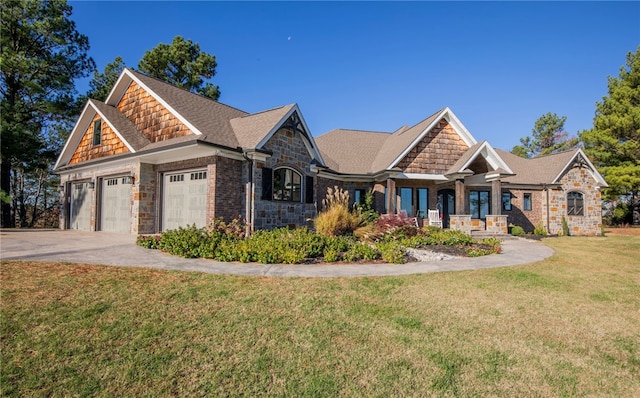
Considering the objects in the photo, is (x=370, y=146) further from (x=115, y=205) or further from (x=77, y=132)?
(x=77, y=132)

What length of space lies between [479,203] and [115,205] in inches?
779

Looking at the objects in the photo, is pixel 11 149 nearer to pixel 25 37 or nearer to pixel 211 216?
pixel 25 37

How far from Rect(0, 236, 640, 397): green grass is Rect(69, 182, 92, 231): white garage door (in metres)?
11.7

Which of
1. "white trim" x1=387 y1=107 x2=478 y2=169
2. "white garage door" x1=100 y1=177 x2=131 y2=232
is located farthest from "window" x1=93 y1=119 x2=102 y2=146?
"white trim" x1=387 y1=107 x2=478 y2=169

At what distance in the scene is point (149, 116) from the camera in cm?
1355

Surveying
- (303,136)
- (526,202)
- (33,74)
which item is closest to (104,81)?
(33,74)

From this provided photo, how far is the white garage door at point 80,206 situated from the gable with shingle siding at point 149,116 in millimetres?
4568

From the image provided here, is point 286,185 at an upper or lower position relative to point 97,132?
lower

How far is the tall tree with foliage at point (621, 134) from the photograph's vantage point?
74.5ft

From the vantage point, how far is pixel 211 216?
1080 cm

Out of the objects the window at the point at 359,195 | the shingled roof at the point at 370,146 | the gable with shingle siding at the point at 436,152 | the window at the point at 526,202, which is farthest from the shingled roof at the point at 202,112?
the window at the point at 526,202

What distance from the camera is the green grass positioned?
269 cm

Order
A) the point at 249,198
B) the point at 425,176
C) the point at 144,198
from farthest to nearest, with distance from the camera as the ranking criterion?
the point at 425,176
the point at 144,198
the point at 249,198

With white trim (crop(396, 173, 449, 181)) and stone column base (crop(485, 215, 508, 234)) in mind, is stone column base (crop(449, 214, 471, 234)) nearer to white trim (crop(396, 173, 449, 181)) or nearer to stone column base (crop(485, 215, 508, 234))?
stone column base (crop(485, 215, 508, 234))
